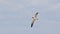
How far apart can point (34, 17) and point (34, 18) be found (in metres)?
0.22

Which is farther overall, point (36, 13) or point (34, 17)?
point (34, 17)

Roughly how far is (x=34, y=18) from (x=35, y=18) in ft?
0.82

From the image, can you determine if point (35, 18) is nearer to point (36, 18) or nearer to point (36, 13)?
point (36, 18)

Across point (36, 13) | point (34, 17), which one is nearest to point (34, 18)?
point (34, 17)

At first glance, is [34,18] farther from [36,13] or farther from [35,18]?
[36,13]

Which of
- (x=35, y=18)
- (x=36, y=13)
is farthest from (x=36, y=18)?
(x=36, y=13)

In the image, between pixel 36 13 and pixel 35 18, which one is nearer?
pixel 36 13

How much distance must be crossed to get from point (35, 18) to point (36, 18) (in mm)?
184

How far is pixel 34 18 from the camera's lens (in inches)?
583

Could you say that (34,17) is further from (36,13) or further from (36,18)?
(36,13)

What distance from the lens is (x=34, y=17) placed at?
14945 millimetres

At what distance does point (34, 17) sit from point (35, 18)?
39 centimetres

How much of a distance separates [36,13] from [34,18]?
4.67ft

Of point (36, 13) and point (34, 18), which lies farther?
point (34, 18)
